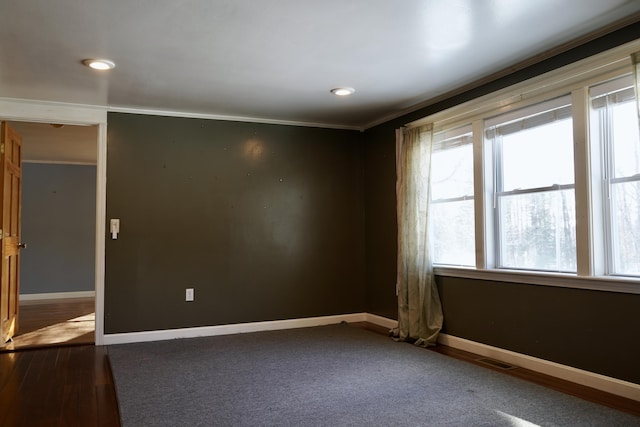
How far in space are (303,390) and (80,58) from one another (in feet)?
8.65

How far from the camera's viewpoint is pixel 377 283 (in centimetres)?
530

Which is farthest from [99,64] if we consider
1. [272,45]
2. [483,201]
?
[483,201]

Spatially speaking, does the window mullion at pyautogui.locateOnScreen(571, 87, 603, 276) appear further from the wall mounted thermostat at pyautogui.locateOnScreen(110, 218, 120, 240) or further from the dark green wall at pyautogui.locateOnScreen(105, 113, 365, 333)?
the wall mounted thermostat at pyautogui.locateOnScreen(110, 218, 120, 240)

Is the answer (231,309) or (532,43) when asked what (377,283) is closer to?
(231,309)

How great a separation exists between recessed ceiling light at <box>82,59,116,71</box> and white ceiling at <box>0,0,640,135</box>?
0.05 m

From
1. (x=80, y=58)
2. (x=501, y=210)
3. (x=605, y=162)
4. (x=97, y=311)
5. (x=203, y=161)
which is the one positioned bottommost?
(x=97, y=311)

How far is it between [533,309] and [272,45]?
2530mm

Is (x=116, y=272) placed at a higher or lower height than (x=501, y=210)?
lower

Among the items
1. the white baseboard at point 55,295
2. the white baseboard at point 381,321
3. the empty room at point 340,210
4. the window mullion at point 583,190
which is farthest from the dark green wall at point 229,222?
the white baseboard at point 55,295

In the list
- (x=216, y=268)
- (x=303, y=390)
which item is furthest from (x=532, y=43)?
(x=216, y=268)

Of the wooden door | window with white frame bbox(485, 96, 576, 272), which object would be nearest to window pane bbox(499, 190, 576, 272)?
window with white frame bbox(485, 96, 576, 272)

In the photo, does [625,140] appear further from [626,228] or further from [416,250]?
[416,250]

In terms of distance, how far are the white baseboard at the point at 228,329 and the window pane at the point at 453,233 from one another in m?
1.44

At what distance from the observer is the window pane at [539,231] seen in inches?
129
